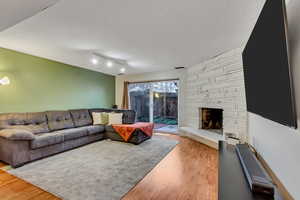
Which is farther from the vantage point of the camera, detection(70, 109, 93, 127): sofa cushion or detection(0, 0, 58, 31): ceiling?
detection(70, 109, 93, 127): sofa cushion

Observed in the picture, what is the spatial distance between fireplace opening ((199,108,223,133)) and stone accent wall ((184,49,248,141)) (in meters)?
0.15

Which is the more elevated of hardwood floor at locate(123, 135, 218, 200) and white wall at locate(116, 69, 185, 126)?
white wall at locate(116, 69, 185, 126)

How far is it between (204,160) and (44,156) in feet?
10.2

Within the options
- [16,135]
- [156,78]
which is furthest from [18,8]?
[156,78]

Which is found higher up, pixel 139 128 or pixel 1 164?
pixel 139 128

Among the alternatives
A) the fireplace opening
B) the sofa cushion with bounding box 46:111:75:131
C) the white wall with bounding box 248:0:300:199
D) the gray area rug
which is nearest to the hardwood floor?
the gray area rug

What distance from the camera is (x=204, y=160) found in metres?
2.80

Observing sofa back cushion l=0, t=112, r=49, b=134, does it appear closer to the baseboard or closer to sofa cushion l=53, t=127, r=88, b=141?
sofa cushion l=53, t=127, r=88, b=141

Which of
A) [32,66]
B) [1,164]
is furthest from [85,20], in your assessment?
[1,164]

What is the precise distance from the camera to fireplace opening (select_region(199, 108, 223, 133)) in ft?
13.9

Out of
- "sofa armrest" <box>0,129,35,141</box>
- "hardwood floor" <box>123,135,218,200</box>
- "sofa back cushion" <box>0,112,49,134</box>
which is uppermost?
"sofa back cushion" <box>0,112,49,134</box>

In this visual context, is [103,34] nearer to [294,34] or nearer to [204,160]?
[294,34]

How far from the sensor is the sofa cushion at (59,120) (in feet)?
11.6

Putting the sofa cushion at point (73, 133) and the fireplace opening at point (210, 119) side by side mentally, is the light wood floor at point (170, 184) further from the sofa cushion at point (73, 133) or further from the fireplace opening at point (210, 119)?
the fireplace opening at point (210, 119)
